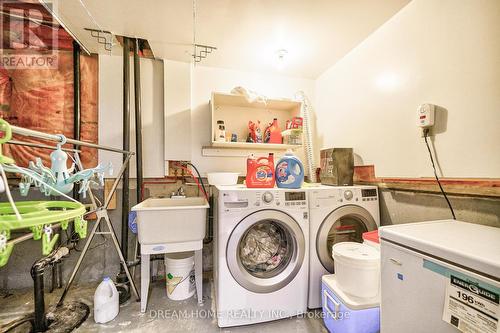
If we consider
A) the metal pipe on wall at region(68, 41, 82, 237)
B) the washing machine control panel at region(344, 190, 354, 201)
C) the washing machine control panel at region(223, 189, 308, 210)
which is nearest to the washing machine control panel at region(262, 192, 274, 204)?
the washing machine control panel at region(223, 189, 308, 210)

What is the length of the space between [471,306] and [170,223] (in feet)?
4.95

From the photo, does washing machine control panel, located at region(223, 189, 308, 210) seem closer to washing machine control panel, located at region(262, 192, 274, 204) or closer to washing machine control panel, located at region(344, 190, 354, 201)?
washing machine control panel, located at region(262, 192, 274, 204)

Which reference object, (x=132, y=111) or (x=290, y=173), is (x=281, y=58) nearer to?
(x=290, y=173)

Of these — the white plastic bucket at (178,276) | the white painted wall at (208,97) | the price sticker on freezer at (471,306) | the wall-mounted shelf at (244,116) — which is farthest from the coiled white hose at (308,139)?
the price sticker on freezer at (471,306)

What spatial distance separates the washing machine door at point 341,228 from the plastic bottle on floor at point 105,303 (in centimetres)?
152

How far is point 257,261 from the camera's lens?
5.09ft

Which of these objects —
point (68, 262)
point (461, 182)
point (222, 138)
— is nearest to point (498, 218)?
point (461, 182)

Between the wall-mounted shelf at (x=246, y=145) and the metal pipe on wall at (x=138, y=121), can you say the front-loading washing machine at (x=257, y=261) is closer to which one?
the wall-mounted shelf at (x=246, y=145)

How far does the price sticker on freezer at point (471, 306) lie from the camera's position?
57 cm

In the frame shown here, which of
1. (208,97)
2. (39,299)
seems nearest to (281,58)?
(208,97)

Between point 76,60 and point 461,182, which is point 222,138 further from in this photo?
point 461,182

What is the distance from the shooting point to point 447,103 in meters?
1.19

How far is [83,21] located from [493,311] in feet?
8.79

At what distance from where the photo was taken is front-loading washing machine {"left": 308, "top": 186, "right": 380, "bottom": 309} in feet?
4.83
